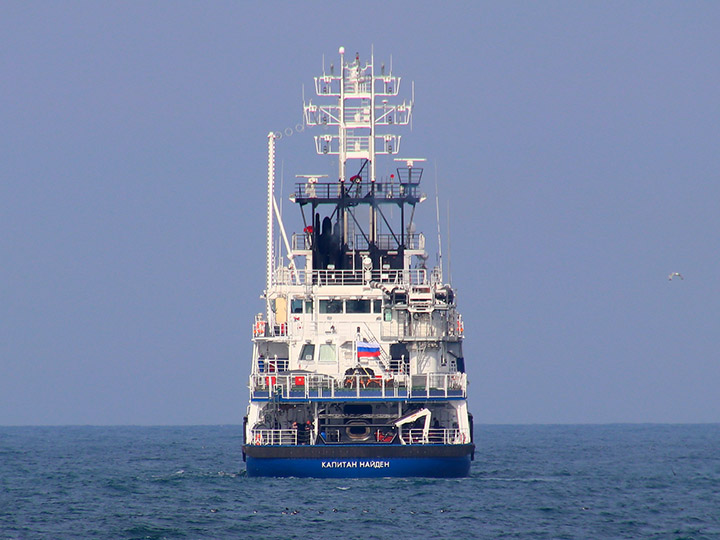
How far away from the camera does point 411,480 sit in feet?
186

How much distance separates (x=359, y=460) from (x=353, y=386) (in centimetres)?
415

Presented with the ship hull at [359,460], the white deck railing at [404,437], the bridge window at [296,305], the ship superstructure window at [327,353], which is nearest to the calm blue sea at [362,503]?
the ship hull at [359,460]

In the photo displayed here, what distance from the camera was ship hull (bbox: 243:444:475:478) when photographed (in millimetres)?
55125

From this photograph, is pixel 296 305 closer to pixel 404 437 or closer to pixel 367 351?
pixel 367 351

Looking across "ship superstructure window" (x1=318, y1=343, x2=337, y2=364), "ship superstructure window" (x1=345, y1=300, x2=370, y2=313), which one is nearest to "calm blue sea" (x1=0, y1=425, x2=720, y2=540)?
"ship superstructure window" (x1=318, y1=343, x2=337, y2=364)

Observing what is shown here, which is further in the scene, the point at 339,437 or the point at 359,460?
the point at 339,437

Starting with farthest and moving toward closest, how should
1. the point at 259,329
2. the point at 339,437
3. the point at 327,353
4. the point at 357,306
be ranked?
the point at 259,329
the point at 357,306
the point at 327,353
the point at 339,437

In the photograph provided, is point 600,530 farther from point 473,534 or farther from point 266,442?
point 266,442

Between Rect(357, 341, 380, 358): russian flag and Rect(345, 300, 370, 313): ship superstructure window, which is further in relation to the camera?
Rect(345, 300, 370, 313): ship superstructure window

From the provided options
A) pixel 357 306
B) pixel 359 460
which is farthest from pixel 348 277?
pixel 359 460

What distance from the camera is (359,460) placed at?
2174 inches

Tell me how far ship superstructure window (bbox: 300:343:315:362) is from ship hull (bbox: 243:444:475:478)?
19.7 ft

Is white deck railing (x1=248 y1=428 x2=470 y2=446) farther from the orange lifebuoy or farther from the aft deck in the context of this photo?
the orange lifebuoy

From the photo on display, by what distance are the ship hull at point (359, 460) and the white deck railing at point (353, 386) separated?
2.37 m
